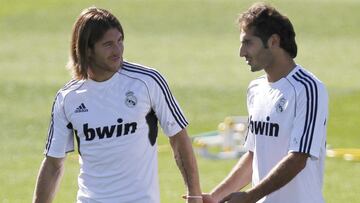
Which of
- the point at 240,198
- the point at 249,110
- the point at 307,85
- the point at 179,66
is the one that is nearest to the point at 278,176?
the point at 240,198

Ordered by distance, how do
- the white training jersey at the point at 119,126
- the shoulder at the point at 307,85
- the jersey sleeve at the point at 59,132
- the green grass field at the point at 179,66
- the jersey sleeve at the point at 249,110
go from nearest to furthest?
the shoulder at the point at 307,85 < the white training jersey at the point at 119,126 < the jersey sleeve at the point at 249,110 < the jersey sleeve at the point at 59,132 < the green grass field at the point at 179,66

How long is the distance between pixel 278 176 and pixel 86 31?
151cm

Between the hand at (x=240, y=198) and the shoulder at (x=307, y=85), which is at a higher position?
the shoulder at (x=307, y=85)

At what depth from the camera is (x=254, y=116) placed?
25.7 feet

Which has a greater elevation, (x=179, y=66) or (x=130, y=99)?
(x=130, y=99)

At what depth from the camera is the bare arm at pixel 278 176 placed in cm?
743

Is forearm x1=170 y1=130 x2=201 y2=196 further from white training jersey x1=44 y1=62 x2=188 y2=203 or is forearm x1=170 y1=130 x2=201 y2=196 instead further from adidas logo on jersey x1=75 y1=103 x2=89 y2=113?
adidas logo on jersey x1=75 y1=103 x2=89 y2=113

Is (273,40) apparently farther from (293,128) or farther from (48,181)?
(48,181)

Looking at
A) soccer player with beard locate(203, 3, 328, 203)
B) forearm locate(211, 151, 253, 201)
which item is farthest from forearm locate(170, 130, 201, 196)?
soccer player with beard locate(203, 3, 328, 203)

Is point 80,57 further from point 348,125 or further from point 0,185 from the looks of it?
point 348,125

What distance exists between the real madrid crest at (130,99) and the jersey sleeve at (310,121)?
3.33ft

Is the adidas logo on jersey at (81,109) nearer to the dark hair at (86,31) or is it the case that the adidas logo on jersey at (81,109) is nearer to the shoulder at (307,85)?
the dark hair at (86,31)

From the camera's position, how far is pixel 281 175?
7.43 m

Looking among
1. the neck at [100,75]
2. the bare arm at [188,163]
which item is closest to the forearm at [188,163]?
the bare arm at [188,163]
